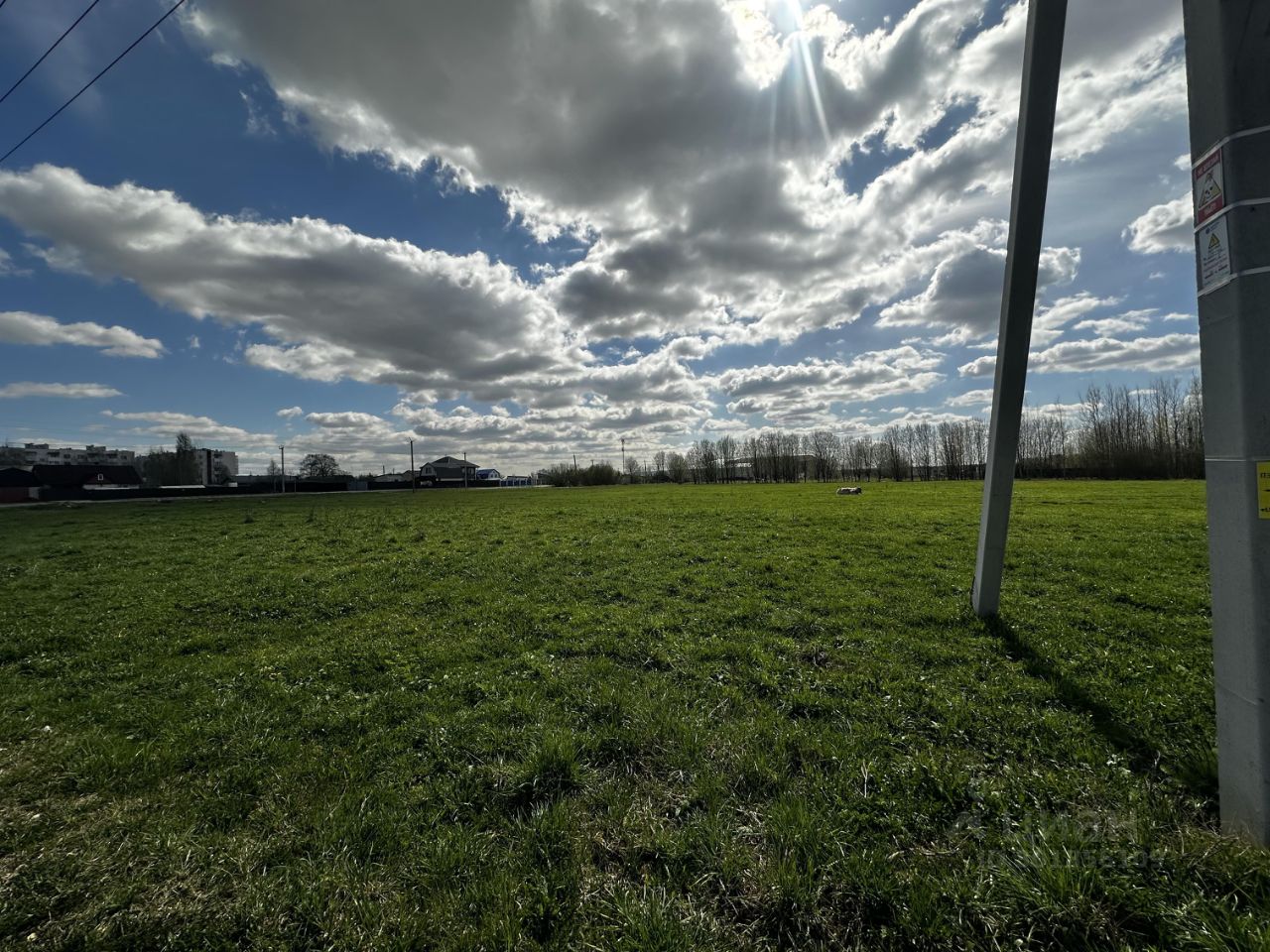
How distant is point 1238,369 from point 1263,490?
2.19 feet

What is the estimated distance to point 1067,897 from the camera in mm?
2475

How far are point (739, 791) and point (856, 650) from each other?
329 centimetres

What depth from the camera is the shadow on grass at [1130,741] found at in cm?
338

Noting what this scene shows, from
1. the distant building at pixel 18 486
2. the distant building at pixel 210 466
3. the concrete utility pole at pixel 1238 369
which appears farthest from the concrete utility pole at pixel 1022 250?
the distant building at pixel 210 466

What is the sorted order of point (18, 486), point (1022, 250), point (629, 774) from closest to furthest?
point (629, 774) → point (1022, 250) → point (18, 486)

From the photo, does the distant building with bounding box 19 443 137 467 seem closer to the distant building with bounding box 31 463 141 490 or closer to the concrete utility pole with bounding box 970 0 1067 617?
the distant building with bounding box 31 463 141 490

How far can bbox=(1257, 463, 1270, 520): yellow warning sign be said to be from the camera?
268cm

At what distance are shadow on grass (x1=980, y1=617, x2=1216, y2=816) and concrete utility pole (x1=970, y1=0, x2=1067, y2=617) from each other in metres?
1.74

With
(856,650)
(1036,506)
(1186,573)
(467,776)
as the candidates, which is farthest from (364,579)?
(1036,506)

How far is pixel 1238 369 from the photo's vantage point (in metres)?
2.78

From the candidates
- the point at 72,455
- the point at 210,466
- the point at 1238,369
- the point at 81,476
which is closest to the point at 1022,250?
the point at 1238,369

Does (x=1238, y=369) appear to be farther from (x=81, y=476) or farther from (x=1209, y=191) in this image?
(x=81, y=476)

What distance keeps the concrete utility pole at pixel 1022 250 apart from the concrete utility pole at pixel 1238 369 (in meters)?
3.07

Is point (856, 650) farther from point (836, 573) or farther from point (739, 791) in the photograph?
point (836, 573)
